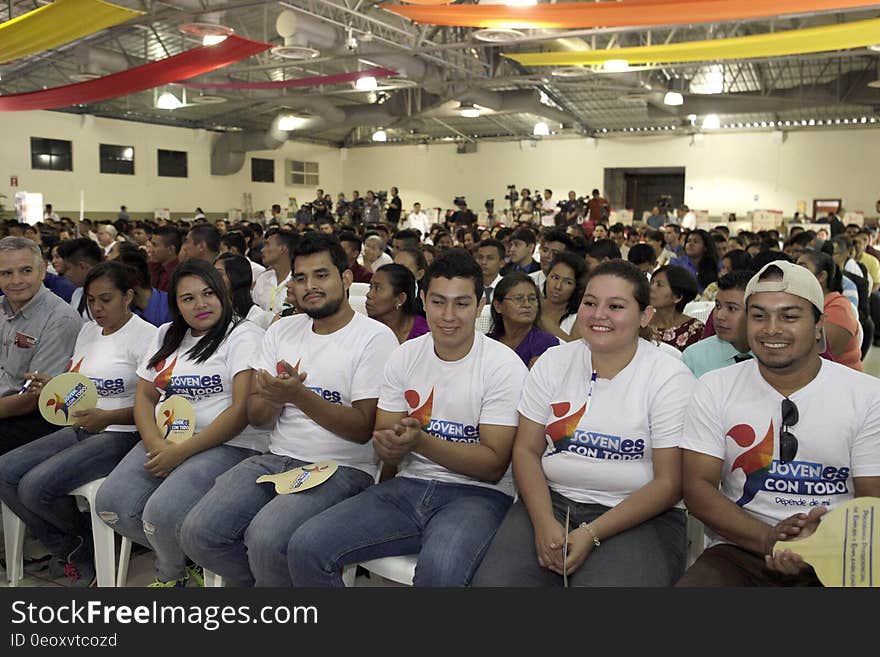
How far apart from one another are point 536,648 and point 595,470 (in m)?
0.61

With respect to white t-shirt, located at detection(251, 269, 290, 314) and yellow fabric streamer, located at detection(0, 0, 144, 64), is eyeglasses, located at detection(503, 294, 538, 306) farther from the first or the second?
yellow fabric streamer, located at detection(0, 0, 144, 64)

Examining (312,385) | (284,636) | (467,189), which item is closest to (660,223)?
(467,189)

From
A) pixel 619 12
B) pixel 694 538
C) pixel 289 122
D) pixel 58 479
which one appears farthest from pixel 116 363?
pixel 289 122

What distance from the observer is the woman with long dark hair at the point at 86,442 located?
105 inches

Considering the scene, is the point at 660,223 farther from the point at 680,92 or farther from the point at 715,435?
the point at 715,435

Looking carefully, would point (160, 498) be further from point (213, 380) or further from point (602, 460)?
point (602, 460)

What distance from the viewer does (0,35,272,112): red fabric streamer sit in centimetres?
826

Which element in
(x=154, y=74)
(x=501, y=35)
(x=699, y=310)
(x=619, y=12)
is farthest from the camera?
(x=154, y=74)

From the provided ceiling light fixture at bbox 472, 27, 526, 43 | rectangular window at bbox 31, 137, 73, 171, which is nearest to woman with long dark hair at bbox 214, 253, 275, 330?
ceiling light fixture at bbox 472, 27, 526, 43

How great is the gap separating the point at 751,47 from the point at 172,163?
14637 mm

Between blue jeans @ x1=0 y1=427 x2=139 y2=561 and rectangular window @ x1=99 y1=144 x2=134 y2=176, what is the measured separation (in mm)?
15994

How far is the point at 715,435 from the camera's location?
190cm

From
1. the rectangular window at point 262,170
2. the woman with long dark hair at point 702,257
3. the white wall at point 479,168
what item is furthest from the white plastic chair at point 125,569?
the rectangular window at point 262,170

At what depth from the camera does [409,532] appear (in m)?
2.14
